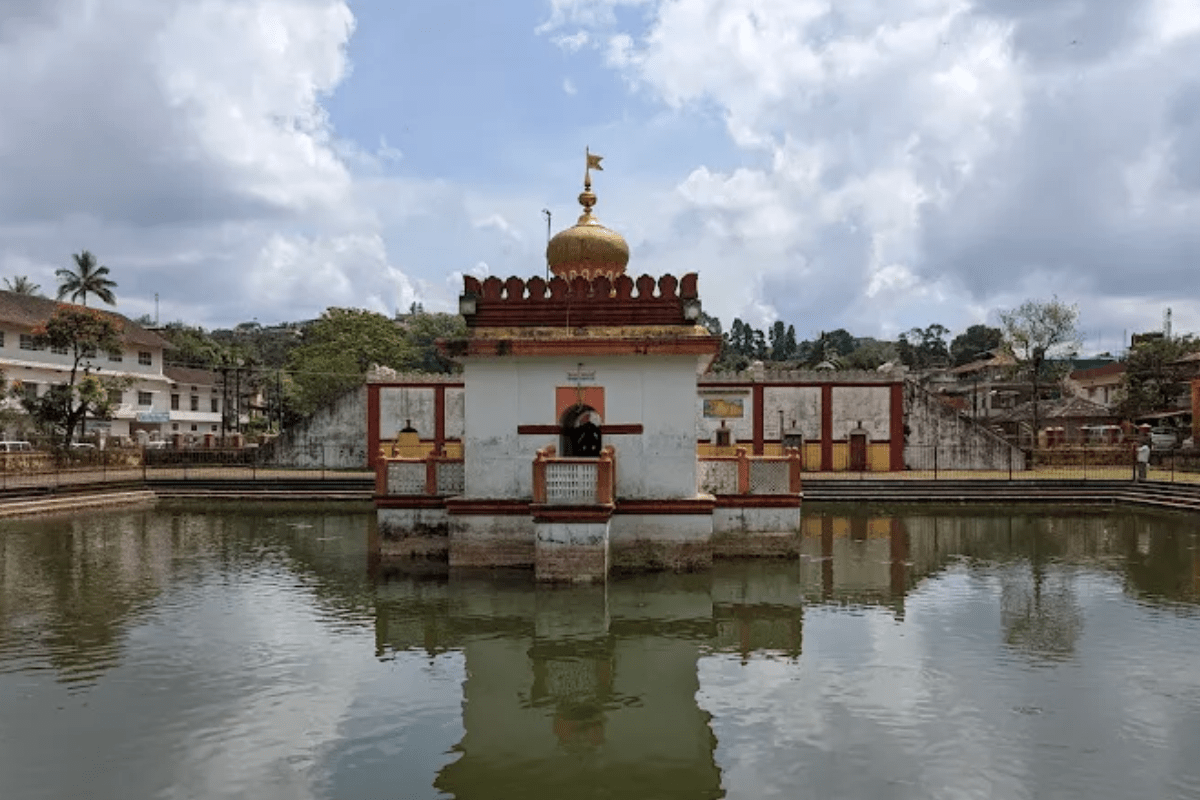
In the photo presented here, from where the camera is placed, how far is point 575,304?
54.3 ft

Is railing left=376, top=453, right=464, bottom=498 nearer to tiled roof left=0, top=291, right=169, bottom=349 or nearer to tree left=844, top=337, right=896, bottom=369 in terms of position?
tiled roof left=0, top=291, right=169, bottom=349

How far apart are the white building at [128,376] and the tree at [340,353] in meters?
7.78

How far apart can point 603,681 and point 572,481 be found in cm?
508

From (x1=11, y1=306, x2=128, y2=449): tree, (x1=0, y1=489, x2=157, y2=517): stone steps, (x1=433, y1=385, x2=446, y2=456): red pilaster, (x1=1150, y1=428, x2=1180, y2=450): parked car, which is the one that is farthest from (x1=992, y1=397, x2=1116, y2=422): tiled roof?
(x1=11, y1=306, x2=128, y2=449): tree

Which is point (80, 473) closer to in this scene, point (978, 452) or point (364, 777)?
point (364, 777)

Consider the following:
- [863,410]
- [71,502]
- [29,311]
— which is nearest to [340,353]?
[29,311]

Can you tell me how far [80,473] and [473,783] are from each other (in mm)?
32630

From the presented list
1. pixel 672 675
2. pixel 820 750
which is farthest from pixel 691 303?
pixel 820 750

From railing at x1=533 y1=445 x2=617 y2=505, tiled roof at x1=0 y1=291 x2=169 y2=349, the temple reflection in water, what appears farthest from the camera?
tiled roof at x1=0 y1=291 x2=169 y2=349

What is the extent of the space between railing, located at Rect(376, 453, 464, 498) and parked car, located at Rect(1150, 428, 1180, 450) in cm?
3739

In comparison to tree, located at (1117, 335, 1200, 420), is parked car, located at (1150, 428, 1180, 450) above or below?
below

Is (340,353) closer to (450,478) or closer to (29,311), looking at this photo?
(29,311)

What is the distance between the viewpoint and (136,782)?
7.34 meters

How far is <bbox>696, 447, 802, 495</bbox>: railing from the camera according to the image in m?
17.7
